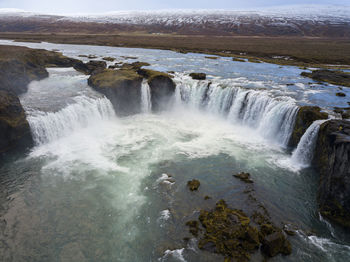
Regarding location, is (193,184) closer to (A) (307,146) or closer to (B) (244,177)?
(B) (244,177)

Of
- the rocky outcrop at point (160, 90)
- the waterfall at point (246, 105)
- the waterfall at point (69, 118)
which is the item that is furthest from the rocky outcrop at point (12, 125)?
the waterfall at point (246, 105)

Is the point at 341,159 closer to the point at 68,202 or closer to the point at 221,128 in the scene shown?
the point at 221,128

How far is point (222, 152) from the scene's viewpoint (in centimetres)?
1852

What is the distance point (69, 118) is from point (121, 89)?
23.6 feet

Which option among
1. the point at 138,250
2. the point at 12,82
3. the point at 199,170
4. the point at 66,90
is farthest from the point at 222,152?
the point at 12,82

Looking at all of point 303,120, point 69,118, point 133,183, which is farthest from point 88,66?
point 303,120

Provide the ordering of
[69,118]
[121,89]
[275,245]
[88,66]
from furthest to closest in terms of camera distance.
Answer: [88,66] < [121,89] < [69,118] < [275,245]

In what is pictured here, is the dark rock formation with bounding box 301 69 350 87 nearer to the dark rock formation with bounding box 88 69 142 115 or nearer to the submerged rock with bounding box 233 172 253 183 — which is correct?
the submerged rock with bounding box 233 172 253 183

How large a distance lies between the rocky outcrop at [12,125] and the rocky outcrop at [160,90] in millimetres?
14093

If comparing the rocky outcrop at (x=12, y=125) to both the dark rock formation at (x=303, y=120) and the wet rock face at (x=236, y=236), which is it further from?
the dark rock formation at (x=303, y=120)

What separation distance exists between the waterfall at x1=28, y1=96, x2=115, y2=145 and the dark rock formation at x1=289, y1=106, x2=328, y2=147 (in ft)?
60.0

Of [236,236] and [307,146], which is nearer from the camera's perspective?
[236,236]

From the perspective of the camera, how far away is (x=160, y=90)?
2789cm

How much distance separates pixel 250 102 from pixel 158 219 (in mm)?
16485
